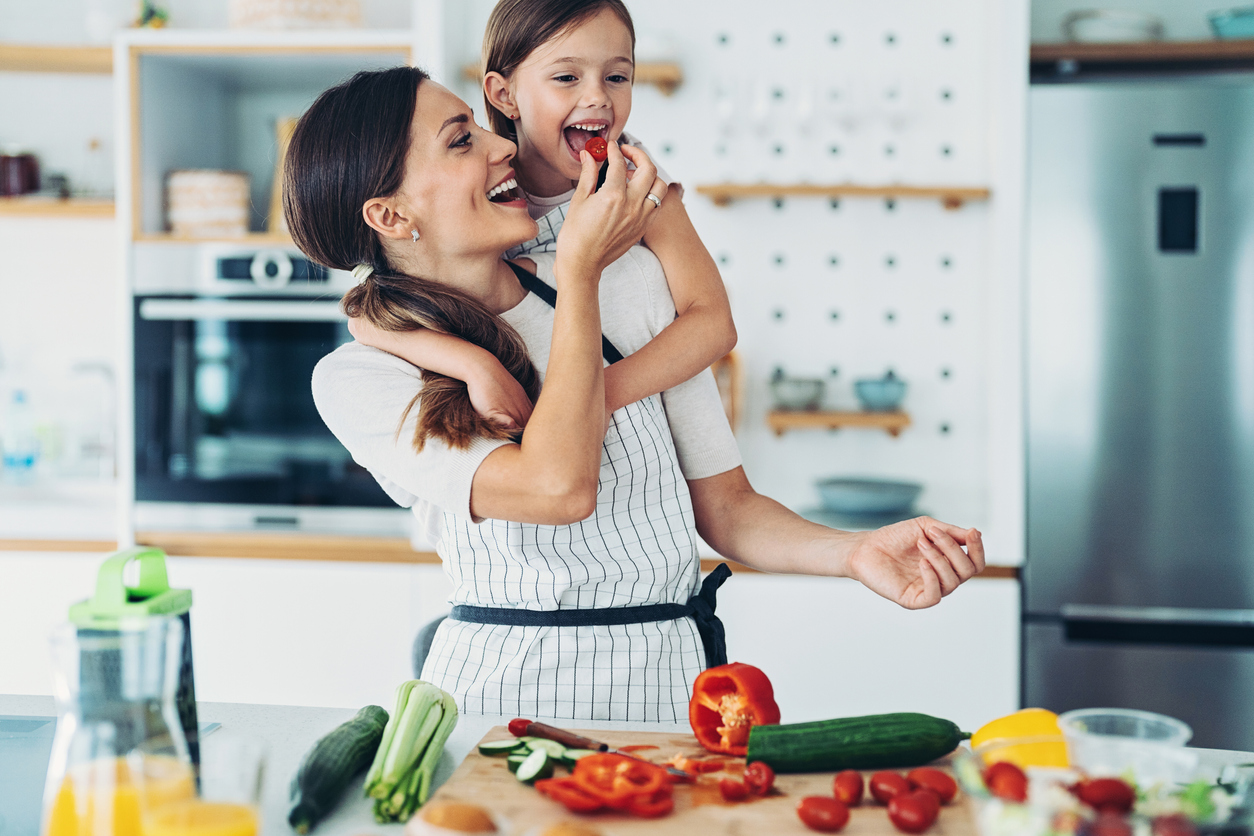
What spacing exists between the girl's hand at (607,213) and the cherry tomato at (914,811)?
0.62 meters

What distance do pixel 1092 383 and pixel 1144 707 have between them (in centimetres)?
79

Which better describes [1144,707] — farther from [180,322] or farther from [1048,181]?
[180,322]

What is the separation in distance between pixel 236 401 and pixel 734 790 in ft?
7.28

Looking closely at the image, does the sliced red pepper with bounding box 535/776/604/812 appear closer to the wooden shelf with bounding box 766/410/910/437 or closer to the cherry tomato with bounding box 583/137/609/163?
the cherry tomato with bounding box 583/137/609/163

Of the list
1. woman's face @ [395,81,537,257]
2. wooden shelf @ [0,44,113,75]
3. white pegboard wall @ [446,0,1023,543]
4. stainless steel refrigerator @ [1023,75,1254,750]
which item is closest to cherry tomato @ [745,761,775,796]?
woman's face @ [395,81,537,257]

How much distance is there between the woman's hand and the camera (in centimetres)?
114

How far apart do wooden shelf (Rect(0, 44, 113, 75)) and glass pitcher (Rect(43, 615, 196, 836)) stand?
2.64 metres

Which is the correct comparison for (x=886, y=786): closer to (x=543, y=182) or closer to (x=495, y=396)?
(x=495, y=396)

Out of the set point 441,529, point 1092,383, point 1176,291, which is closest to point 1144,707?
point 1092,383

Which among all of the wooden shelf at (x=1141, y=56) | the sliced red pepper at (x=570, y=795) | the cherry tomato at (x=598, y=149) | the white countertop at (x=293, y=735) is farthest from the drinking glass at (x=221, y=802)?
the wooden shelf at (x=1141, y=56)

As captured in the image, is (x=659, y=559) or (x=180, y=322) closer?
(x=659, y=559)

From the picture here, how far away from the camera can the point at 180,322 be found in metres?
2.76

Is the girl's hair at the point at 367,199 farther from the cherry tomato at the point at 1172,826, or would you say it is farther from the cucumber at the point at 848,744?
the cherry tomato at the point at 1172,826

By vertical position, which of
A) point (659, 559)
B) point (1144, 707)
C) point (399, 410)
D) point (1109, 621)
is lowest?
point (1144, 707)
